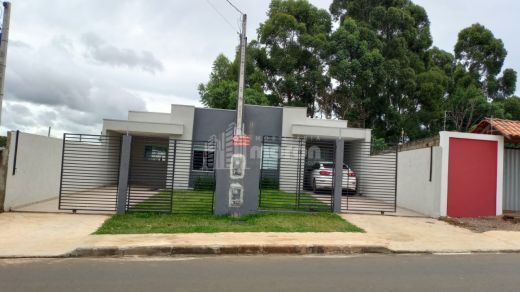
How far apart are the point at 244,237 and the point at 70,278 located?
3837mm

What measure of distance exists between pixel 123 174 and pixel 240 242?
490 centimetres

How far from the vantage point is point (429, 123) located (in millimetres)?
29438

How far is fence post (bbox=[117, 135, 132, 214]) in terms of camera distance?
38.3 ft

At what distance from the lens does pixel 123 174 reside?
38.4 feet

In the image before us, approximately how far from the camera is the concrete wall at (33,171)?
11.4 metres

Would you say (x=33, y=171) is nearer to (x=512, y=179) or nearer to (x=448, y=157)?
(x=448, y=157)

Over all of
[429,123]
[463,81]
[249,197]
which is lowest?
[249,197]

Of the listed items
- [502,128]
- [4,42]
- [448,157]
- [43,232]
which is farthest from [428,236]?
[4,42]

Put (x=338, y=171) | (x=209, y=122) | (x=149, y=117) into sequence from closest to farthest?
(x=338, y=171) → (x=209, y=122) → (x=149, y=117)

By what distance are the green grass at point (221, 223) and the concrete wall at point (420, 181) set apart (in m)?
3.34

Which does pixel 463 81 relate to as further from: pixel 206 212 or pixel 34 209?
pixel 34 209

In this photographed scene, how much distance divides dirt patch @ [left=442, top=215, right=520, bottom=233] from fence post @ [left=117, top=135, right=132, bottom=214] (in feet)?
30.8

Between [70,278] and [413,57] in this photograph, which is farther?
[413,57]

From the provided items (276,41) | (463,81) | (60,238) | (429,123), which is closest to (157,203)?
(60,238)
